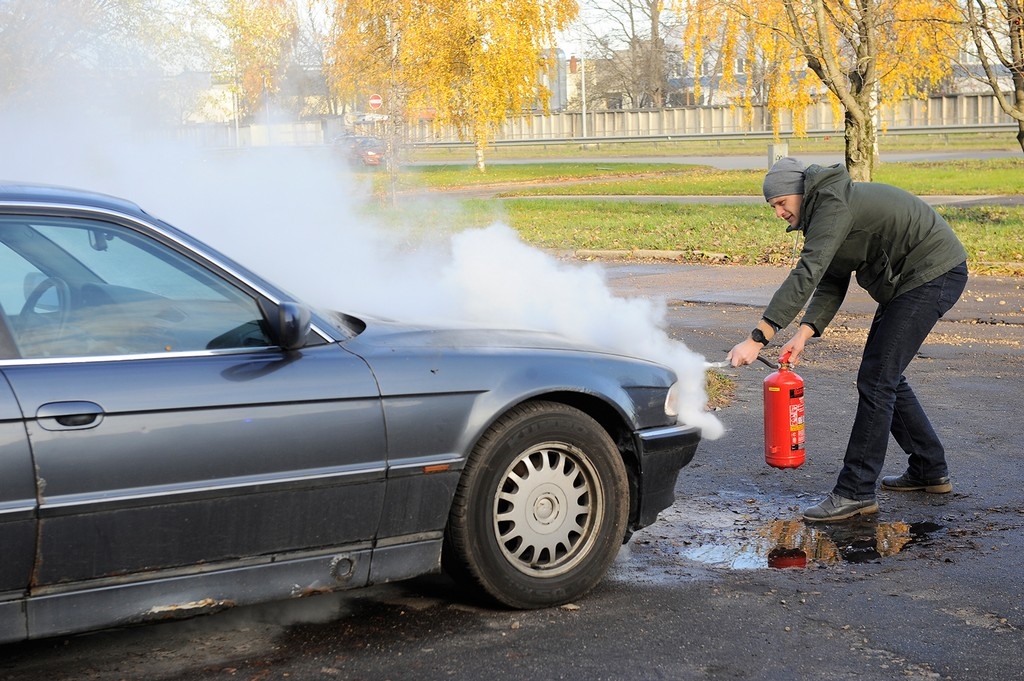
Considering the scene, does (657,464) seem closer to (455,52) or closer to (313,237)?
(313,237)

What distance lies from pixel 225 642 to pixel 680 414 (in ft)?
7.14

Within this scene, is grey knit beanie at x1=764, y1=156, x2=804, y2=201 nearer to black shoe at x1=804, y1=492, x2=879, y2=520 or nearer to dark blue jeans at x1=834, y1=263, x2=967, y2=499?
dark blue jeans at x1=834, y1=263, x2=967, y2=499

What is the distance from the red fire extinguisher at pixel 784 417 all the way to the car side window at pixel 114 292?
271 cm

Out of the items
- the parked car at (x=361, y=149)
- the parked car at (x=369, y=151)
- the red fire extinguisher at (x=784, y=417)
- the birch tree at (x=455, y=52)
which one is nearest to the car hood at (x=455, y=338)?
the red fire extinguisher at (x=784, y=417)

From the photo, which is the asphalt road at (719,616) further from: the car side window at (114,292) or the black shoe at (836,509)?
the car side window at (114,292)

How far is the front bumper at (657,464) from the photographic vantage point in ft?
15.0

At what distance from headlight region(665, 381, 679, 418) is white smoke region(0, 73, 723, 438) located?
0.80m

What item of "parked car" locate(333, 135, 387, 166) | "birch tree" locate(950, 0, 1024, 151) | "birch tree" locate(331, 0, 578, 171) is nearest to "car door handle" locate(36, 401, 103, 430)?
"parked car" locate(333, 135, 387, 166)

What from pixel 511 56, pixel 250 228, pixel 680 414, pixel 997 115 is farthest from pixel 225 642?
pixel 997 115

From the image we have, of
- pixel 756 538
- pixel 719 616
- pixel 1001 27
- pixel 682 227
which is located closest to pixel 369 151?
pixel 682 227

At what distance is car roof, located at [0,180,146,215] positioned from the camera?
3809 mm

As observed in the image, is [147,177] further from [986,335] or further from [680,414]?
[986,335]

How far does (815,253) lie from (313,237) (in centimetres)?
494

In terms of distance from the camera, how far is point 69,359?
3.61 meters
